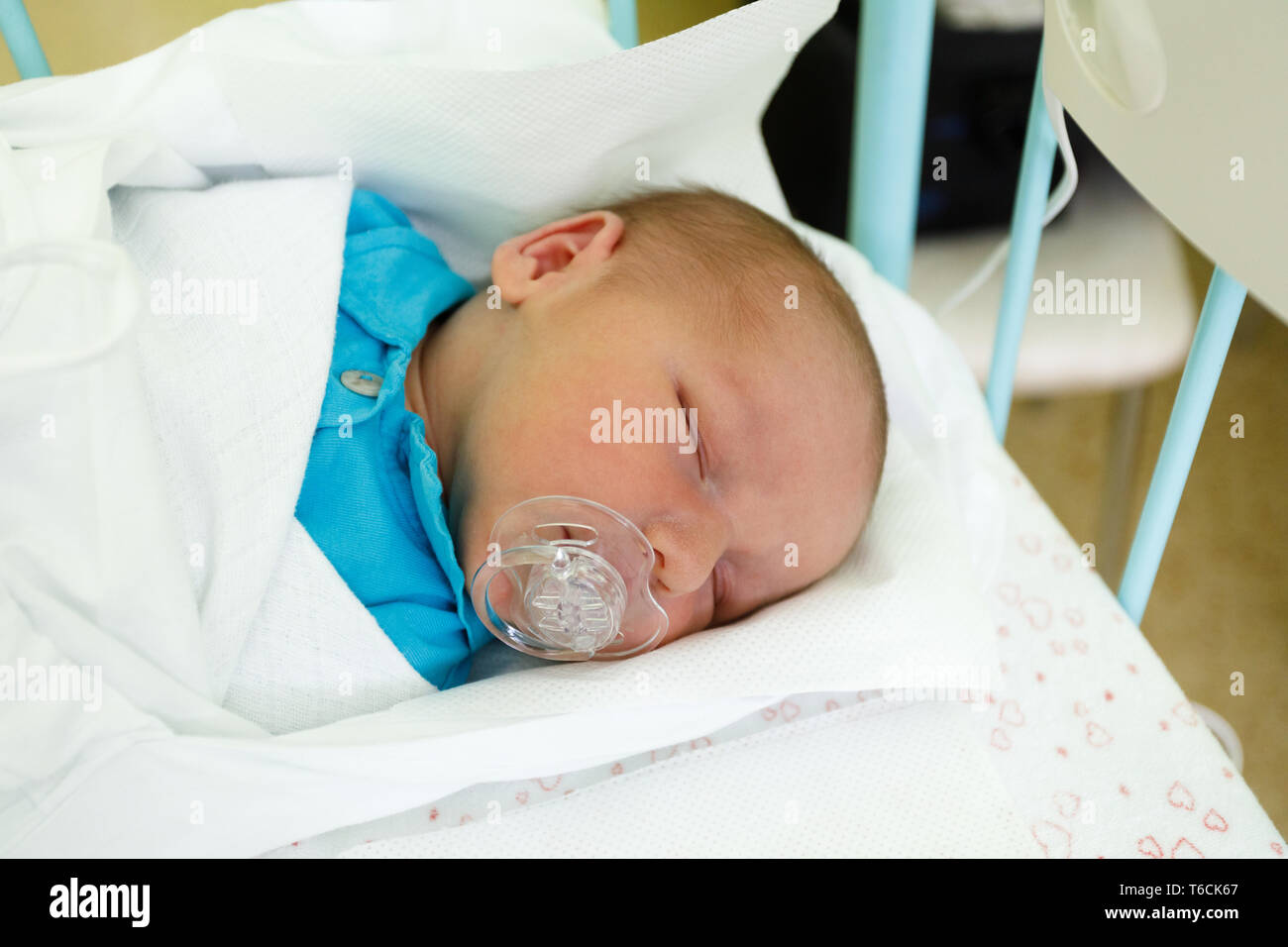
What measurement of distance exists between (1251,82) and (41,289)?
0.73 m

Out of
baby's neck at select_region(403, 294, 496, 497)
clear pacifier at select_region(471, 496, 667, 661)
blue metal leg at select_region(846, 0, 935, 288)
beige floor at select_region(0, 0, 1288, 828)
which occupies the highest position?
blue metal leg at select_region(846, 0, 935, 288)

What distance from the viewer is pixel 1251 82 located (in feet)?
1.75

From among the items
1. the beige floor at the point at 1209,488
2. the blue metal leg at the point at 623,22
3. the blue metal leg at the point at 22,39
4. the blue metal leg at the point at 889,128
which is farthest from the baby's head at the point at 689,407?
the beige floor at the point at 1209,488

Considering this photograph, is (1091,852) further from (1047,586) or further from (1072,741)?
(1047,586)

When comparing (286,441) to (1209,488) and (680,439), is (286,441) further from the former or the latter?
(1209,488)

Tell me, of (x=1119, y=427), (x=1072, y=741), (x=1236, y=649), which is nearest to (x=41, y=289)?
(x=1072, y=741)

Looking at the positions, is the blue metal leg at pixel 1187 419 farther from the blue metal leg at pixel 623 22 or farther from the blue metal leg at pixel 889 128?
the blue metal leg at pixel 623 22

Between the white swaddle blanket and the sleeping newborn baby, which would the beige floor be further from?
the sleeping newborn baby

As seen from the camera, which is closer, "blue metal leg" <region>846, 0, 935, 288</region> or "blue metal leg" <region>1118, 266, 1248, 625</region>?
"blue metal leg" <region>1118, 266, 1248, 625</region>

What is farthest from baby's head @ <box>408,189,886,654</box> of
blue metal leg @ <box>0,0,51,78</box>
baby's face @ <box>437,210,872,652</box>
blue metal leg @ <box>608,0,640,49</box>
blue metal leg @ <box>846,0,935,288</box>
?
blue metal leg @ <box>0,0,51,78</box>

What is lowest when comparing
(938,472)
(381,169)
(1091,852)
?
(1091,852)

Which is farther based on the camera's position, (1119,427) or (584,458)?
(1119,427)

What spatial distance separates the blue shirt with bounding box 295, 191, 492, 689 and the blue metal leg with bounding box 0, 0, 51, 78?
34 centimetres

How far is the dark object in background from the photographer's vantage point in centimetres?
127
